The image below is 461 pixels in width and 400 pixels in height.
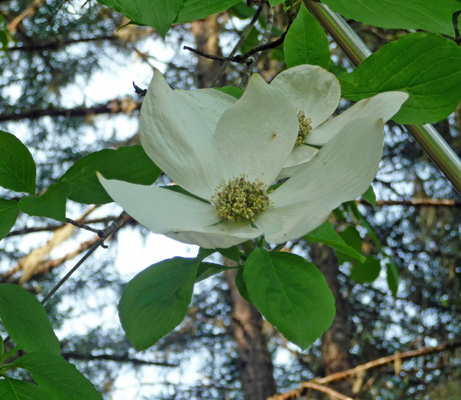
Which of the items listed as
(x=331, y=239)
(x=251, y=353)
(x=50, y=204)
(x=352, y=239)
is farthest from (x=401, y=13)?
(x=251, y=353)

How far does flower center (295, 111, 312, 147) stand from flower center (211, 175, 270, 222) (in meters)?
0.06

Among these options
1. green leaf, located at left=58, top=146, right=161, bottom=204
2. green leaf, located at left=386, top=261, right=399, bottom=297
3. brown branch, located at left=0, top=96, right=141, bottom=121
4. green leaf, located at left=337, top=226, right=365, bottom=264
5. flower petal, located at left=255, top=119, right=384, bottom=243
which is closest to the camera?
flower petal, located at left=255, top=119, right=384, bottom=243

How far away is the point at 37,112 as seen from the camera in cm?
328

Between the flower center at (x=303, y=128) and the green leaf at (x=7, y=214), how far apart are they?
0.21 meters

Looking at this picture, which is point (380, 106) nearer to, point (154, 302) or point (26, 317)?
point (154, 302)

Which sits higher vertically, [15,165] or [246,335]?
[246,335]

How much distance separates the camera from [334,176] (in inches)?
13.3

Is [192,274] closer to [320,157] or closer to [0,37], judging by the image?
[320,157]

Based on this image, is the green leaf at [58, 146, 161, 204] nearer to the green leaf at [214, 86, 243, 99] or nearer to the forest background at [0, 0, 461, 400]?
the green leaf at [214, 86, 243, 99]

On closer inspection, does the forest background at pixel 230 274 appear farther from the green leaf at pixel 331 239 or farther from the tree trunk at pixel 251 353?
the green leaf at pixel 331 239

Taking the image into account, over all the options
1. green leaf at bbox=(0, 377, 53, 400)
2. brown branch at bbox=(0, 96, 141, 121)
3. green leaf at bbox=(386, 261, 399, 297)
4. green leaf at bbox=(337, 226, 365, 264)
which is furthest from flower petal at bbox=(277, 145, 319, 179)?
brown branch at bbox=(0, 96, 141, 121)

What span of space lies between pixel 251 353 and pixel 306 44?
3229 mm

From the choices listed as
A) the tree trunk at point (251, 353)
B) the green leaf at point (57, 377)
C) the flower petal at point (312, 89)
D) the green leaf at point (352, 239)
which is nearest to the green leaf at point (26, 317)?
the green leaf at point (57, 377)

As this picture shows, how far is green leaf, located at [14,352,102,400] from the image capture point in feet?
1.38
